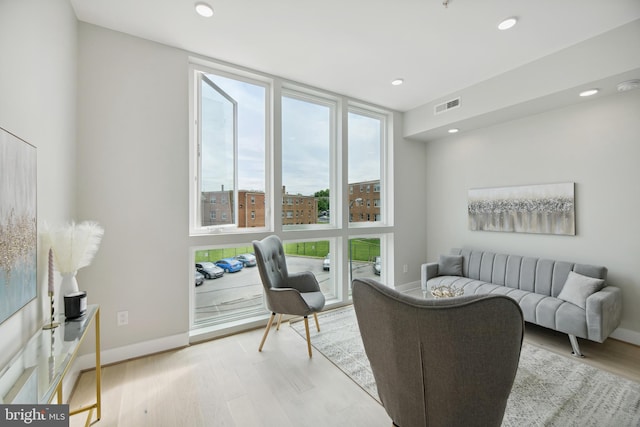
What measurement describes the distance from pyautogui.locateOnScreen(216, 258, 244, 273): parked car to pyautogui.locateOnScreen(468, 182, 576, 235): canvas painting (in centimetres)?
334

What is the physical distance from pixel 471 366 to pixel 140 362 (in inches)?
103

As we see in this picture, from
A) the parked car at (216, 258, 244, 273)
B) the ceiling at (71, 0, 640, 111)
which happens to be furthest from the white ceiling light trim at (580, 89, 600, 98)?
the parked car at (216, 258, 244, 273)

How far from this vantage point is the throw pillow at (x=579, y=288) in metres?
2.41

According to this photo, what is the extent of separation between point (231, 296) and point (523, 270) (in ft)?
11.3

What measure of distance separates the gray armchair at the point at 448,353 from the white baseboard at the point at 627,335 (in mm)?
2879

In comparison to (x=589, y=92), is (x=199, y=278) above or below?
below

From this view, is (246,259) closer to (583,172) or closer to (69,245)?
(69,245)

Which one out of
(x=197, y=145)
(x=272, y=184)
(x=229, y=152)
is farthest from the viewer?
(x=272, y=184)

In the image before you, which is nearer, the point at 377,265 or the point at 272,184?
the point at 272,184

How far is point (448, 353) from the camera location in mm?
964

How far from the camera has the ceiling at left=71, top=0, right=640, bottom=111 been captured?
6.57ft

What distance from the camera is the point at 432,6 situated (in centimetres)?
200

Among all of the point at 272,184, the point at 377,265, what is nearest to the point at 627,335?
the point at 377,265

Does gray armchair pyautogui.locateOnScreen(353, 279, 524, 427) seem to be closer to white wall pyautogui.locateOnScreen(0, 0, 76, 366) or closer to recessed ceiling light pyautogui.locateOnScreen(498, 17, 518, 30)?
white wall pyautogui.locateOnScreen(0, 0, 76, 366)
